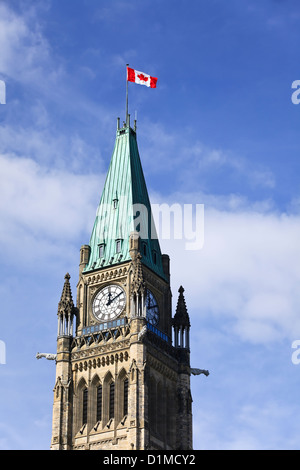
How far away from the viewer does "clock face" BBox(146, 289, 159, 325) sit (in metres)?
114

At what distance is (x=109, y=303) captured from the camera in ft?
376

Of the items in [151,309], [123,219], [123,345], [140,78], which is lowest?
[123,345]

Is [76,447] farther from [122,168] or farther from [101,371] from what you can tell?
[122,168]

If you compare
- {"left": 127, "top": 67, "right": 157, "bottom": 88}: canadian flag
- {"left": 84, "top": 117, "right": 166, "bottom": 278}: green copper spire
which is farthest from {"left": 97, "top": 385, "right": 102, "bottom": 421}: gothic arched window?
{"left": 127, "top": 67, "right": 157, "bottom": 88}: canadian flag

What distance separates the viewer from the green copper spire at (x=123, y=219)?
117688 mm

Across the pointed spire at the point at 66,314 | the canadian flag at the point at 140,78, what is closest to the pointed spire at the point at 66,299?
the pointed spire at the point at 66,314

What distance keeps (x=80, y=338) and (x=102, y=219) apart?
1349cm

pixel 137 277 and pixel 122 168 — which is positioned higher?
pixel 122 168

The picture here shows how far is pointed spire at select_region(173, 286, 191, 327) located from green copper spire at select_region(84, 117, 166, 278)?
3092 millimetres

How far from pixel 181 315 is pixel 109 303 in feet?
25.7

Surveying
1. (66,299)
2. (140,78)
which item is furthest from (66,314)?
(140,78)

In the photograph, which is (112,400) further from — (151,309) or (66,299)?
(66,299)

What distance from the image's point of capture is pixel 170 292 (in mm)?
Answer: 119750

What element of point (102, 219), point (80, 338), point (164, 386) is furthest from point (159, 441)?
point (102, 219)
